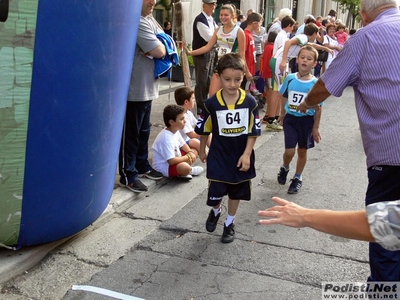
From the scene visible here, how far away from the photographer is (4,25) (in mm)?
2941

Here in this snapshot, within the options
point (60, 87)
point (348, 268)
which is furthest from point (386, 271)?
point (60, 87)

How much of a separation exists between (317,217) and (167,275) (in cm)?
192

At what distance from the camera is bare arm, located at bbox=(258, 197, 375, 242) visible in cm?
170

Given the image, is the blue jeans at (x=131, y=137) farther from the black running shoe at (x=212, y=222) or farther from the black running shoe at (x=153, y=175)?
the black running shoe at (x=212, y=222)

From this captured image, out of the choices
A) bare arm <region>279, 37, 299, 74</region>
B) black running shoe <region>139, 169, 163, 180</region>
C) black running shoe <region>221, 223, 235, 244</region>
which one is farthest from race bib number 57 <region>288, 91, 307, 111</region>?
bare arm <region>279, 37, 299, 74</region>

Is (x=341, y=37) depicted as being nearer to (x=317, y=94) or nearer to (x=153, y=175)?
(x=153, y=175)

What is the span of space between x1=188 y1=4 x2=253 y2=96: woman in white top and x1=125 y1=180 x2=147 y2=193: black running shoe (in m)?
2.65

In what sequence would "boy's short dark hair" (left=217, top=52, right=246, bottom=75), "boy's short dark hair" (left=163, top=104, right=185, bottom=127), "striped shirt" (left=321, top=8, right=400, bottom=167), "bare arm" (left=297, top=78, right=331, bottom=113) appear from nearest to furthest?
"striped shirt" (left=321, top=8, right=400, bottom=167)
"bare arm" (left=297, top=78, right=331, bottom=113)
"boy's short dark hair" (left=217, top=52, right=246, bottom=75)
"boy's short dark hair" (left=163, top=104, right=185, bottom=127)

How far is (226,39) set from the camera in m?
7.41

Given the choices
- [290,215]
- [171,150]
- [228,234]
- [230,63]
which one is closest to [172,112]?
[171,150]

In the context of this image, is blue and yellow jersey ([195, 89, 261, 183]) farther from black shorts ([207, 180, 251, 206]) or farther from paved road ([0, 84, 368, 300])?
paved road ([0, 84, 368, 300])

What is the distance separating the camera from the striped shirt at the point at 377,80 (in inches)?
104

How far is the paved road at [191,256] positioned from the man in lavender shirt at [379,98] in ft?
2.76

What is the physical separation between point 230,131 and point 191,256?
97 cm
